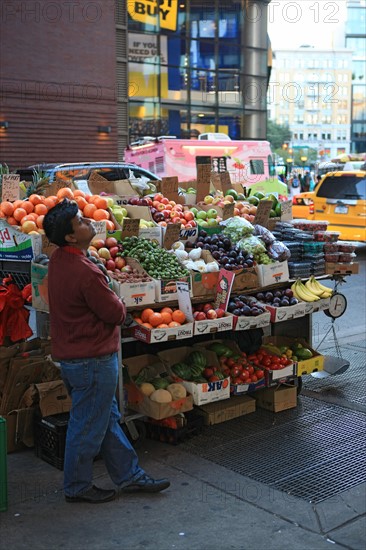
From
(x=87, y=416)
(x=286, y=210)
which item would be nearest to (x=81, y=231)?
(x=87, y=416)

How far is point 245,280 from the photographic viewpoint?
5.99m

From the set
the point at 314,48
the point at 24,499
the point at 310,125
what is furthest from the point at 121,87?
the point at 310,125

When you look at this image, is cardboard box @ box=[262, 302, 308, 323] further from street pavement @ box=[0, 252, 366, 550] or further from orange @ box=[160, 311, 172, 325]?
street pavement @ box=[0, 252, 366, 550]

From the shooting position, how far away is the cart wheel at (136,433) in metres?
5.30

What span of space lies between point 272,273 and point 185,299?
3.50 ft

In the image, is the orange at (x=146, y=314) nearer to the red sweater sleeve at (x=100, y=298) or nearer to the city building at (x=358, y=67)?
the red sweater sleeve at (x=100, y=298)

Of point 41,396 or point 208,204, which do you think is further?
point 208,204

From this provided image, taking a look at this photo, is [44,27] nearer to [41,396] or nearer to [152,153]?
[152,153]

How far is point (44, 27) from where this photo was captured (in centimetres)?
2177

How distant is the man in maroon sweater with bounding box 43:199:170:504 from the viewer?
4.14 meters

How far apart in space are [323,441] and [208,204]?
2837 millimetres

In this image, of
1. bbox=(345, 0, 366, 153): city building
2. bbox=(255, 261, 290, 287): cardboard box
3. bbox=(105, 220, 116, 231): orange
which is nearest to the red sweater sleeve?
bbox=(105, 220, 116, 231): orange

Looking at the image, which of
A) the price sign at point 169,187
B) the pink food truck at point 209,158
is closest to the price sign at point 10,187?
the price sign at point 169,187

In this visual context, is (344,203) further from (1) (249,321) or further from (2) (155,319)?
(2) (155,319)
